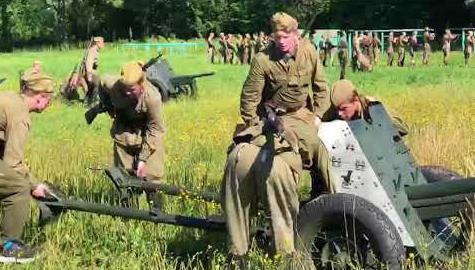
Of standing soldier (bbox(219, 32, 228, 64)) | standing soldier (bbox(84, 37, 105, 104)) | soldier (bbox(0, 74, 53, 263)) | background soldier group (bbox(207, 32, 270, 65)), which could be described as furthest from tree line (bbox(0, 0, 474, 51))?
soldier (bbox(0, 74, 53, 263))

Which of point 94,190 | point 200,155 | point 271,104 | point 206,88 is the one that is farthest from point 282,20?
point 206,88

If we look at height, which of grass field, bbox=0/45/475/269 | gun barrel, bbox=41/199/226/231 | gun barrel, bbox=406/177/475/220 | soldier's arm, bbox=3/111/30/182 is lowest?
grass field, bbox=0/45/475/269

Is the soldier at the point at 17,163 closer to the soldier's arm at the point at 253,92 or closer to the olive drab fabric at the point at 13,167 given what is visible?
the olive drab fabric at the point at 13,167

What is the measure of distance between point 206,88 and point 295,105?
1732 cm

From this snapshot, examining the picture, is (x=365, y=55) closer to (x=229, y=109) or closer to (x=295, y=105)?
(x=229, y=109)

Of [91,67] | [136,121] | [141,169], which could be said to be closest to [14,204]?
[141,169]

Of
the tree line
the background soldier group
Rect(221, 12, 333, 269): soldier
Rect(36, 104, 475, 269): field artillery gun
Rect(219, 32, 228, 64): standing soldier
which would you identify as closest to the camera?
Rect(36, 104, 475, 269): field artillery gun

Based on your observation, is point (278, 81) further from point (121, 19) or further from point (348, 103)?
point (121, 19)

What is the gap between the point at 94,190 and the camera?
339 inches

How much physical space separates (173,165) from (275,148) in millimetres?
4266

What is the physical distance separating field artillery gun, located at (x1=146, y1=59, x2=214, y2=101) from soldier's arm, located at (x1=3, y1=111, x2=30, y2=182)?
41.0 ft

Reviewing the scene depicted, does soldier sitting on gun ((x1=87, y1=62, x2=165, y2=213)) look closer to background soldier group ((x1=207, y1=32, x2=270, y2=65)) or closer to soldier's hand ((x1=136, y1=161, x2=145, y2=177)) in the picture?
soldier's hand ((x1=136, y1=161, x2=145, y2=177))

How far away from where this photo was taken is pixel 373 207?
5.37 metres

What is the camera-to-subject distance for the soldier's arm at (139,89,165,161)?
307 inches
